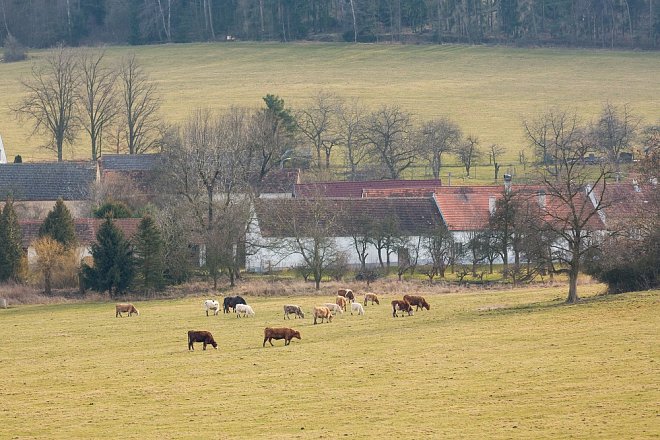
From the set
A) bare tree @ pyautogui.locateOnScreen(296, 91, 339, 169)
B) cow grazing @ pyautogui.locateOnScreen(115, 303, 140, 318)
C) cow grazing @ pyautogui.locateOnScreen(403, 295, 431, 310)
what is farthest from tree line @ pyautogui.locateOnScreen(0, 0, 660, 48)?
cow grazing @ pyautogui.locateOnScreen(403, 295, 431, 310)

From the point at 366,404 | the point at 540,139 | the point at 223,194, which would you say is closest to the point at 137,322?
the point at 366,404

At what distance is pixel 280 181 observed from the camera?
84125 millimetres

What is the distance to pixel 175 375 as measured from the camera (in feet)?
100

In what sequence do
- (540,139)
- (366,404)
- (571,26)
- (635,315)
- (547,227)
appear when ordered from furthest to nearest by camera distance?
(571,26) < (540,139) < (547,227) < (635,315) < (366,404)

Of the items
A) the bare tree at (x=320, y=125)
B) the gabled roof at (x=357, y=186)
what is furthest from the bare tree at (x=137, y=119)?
the gabled roof at (x=357, y=186)

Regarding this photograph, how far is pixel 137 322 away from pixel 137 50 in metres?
108

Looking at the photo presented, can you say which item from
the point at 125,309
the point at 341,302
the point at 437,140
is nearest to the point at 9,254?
the point at 125,309

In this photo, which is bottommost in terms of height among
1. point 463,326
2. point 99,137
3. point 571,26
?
point 463,326

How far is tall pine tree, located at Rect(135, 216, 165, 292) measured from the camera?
54.8 meters

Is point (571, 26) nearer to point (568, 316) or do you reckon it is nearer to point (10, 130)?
point (10, 130)

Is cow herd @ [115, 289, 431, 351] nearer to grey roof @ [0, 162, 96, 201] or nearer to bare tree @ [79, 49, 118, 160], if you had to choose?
grey roof @ [0, 162, 96, 201]

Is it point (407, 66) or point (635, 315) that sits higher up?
point (407, 66)

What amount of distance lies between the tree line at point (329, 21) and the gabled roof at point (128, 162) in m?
62.5

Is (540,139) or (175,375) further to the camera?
(540,139)
